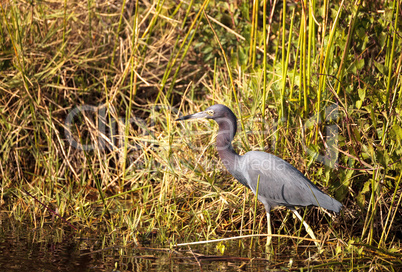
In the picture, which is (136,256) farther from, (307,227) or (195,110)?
(195,110)

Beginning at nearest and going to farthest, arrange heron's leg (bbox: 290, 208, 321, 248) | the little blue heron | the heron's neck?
heron's leg (bbox: 290, 208, 321, 248) → the little blue heron → the heron's neck

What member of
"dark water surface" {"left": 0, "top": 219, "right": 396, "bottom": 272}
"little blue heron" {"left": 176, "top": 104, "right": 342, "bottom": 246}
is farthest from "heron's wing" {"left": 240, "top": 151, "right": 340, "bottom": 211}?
"dark water surface" {"left": 0, "top": 219, "right": 396, "bottom": 272}

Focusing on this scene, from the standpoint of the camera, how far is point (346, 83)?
3572 millimetres

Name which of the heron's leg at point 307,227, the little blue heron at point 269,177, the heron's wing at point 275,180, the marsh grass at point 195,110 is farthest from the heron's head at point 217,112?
the heron's leg at point 307,227

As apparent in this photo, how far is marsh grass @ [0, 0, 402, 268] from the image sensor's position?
3.26m

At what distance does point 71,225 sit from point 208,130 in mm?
1476

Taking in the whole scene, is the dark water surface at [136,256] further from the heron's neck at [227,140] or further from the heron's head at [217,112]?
the heron's head at [217,112]

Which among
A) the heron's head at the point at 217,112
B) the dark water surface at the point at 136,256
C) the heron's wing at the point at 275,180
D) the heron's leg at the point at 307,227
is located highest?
the heron's head at the point at 217,112

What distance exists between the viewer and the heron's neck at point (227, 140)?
3545 millimetres

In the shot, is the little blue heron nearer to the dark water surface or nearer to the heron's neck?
the heron's neck

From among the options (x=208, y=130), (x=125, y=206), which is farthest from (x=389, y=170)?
(x=125, y=206)

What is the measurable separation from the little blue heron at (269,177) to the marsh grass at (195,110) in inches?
5.4

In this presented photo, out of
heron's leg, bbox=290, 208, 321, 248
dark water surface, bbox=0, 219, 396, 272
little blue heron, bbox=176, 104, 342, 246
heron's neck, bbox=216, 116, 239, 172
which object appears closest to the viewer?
dark water surface, bbox=0, 219, 396, 272

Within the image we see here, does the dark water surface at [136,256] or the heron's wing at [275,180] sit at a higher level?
the heron's wing at [275,180]
